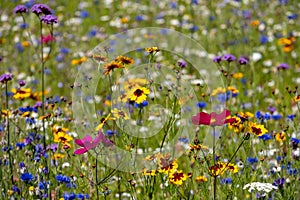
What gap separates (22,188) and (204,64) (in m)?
2.70

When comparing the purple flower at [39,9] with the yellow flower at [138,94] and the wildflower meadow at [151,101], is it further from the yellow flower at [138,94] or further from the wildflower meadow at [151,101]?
the yellow flower at [138,94]

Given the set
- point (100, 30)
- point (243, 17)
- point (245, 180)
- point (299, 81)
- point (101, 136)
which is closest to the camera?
point (101, 136)

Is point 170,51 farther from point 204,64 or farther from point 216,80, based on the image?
point 216,80

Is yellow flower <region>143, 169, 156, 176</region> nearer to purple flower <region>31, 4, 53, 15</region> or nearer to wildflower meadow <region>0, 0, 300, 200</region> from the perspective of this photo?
wildflower meadow <region>0, 0, 300, 200</region>

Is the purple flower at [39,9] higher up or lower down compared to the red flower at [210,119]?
higher up

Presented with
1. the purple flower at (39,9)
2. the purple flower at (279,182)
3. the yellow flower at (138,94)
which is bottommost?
the purple flower at (279,182)

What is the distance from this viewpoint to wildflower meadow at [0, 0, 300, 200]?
2.65 meters

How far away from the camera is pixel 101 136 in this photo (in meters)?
2.36

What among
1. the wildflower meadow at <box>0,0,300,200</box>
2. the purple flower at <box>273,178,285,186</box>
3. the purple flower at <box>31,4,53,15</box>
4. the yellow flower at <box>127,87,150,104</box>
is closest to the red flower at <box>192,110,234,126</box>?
the wildflower meadow at <box>0,0,300,200</box>

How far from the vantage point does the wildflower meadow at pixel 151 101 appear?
265cm

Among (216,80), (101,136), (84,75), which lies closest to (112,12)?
(216,80)

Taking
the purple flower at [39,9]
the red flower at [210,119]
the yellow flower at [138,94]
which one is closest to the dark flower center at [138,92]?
the yellow flower at [138,94]

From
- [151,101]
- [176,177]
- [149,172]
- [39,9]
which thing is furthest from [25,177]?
[151,101]

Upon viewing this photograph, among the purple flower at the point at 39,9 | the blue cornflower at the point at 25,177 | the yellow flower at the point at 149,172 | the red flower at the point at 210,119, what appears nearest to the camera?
the red flower at the point at 210,119
